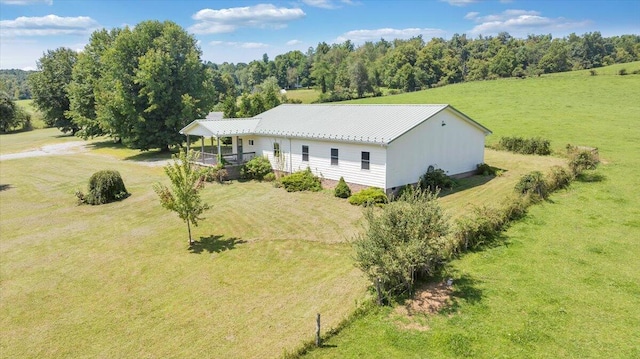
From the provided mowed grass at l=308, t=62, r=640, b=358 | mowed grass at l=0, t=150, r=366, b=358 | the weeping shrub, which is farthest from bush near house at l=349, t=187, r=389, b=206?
the weeping shrub

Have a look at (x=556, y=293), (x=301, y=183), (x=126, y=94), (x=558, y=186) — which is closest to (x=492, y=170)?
(x=558, y=186)

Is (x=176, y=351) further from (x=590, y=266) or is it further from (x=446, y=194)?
(x=446, y=194)

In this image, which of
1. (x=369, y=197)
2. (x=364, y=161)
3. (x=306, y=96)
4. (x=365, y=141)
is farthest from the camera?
(x=306, y=96)

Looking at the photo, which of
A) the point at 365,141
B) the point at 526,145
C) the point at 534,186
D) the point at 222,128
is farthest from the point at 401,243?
the point at 526,145

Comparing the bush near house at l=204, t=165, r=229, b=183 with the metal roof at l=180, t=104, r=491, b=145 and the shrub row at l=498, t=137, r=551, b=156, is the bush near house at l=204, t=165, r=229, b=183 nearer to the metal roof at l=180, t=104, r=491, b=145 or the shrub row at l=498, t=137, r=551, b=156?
the metal roof at l=180, t=104, r=491, b=145

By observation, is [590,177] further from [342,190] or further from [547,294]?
[547,294]
